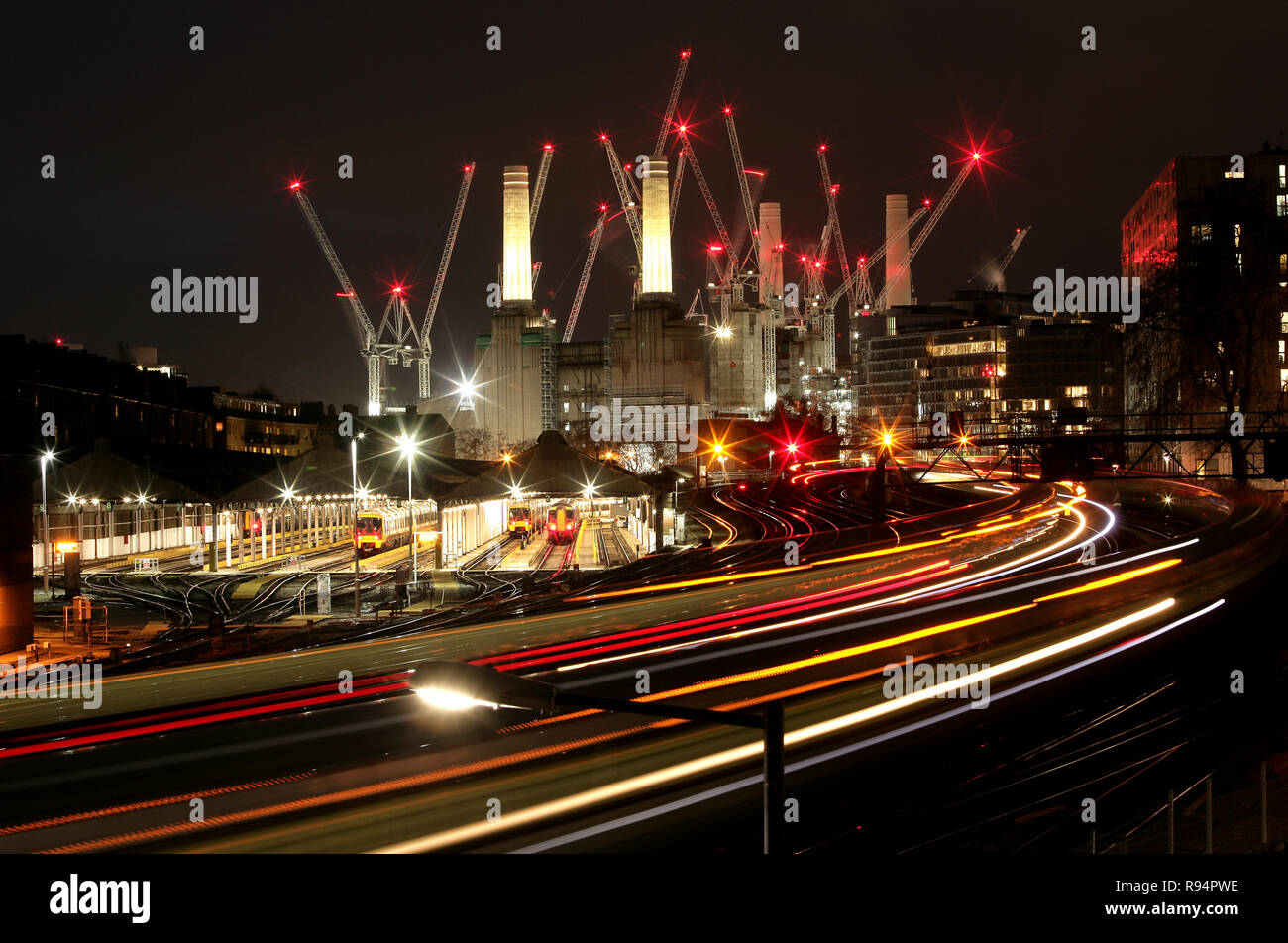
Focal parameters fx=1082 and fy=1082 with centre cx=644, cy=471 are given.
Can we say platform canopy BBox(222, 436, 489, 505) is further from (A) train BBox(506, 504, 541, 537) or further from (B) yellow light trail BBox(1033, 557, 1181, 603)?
(B) yellow light trail BBox(1033, 557, 1181, 603)

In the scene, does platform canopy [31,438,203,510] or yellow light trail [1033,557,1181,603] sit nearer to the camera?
yellow light trail [1033,557,1181,603]

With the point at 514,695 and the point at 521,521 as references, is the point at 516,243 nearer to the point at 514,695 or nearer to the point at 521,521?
the point at 521,521

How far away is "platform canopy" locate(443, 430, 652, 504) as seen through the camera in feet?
125

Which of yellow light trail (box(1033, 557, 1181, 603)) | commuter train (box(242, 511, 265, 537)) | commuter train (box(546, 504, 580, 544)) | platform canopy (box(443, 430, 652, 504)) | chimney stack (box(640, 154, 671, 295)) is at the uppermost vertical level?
chimney stack (box(640, 154, 671, 295))

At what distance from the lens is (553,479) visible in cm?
3856

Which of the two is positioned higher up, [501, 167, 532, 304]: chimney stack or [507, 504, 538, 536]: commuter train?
[501, 167, 532, 304]: chimney stack

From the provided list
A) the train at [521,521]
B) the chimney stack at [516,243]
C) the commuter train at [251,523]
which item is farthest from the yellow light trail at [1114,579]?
the chimney stack at [516,243]

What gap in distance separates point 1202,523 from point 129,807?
1456 inches

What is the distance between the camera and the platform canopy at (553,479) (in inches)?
1495

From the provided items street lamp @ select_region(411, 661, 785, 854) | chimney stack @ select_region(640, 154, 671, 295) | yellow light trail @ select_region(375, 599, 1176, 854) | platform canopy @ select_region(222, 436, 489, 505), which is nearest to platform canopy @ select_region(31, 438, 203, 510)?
platform canopy @ select_region(222, 436, 489, 505)

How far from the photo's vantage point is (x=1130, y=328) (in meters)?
40.4

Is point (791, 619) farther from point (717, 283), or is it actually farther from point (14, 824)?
point (717, 283)

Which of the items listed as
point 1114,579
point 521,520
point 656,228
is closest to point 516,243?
point 656,228
